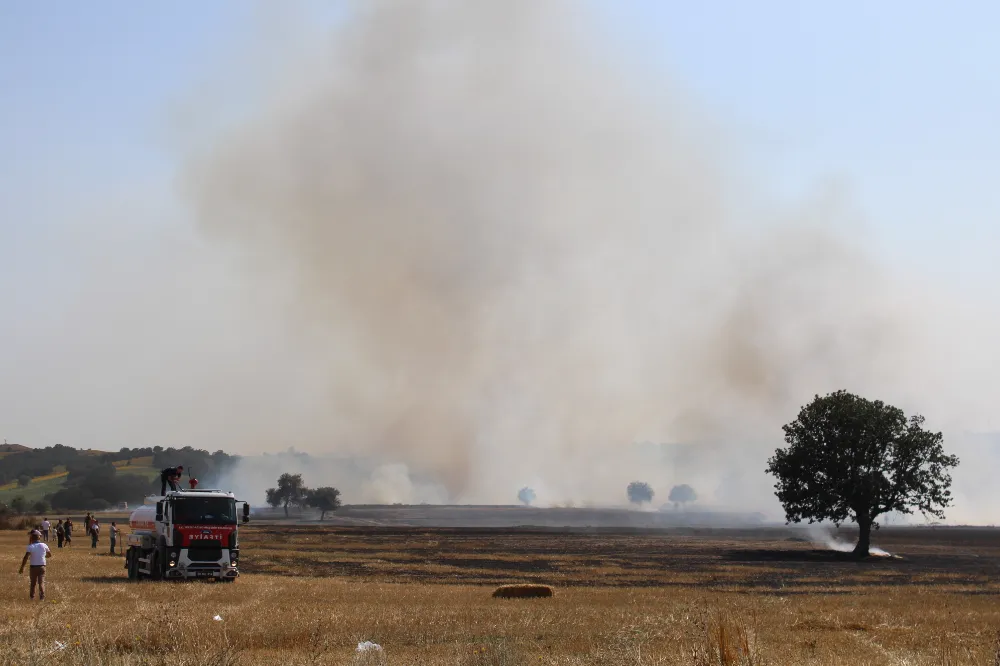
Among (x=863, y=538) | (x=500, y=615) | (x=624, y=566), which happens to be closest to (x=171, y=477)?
(x=500, y=615)

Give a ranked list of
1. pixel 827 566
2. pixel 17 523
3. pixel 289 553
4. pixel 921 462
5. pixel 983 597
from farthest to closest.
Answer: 1. pixel 17 523
2. pixel 921 462
3. pixel 289 553
4. pixel 827 566
5. pixel 983 597

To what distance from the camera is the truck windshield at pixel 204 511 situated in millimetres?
43531

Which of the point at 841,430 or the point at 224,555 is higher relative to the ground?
the point at 841,430

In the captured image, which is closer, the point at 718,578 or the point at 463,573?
the point at 718,578

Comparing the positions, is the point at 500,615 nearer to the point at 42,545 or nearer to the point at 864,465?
the point at 42,545

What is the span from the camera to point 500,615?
96.4ft

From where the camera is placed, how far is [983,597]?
4222 centimetres

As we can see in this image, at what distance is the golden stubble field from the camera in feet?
62.8

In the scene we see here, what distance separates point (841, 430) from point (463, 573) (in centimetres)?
4141

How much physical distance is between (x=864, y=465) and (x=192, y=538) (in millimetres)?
58026

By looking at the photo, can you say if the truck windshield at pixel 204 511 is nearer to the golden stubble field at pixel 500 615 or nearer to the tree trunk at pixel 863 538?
the golden stubble field at pixel 500 615

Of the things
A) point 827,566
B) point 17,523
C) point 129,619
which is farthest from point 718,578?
point 17,523

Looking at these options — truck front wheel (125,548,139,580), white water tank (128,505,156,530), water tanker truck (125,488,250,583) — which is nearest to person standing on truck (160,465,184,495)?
white water tank (128,505,156,530)

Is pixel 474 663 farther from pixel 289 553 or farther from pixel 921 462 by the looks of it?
pixel 921 462
